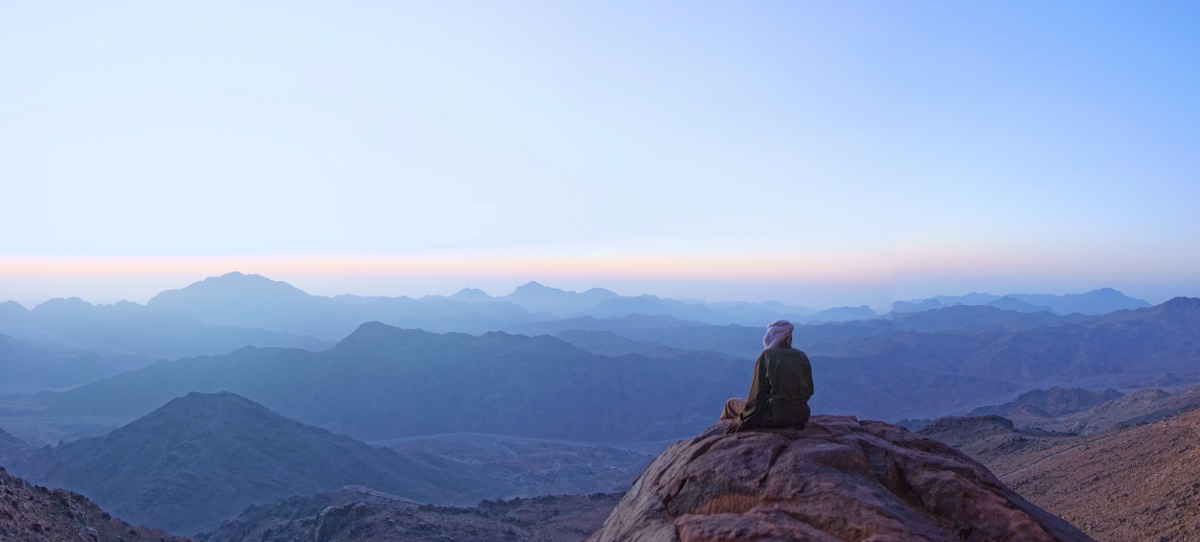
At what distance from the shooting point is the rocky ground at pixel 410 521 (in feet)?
83.6

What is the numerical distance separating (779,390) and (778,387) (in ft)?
0.19

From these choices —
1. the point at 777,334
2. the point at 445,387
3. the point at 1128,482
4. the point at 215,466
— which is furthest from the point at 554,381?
the point at 777,334

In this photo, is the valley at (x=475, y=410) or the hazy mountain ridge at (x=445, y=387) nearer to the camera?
the valley at (x=475, y=410)

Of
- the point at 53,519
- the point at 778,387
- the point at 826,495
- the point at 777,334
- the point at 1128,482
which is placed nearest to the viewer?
the point at 826,495

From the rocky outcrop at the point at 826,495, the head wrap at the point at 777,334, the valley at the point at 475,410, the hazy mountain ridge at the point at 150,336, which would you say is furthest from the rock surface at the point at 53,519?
the hazy mountain ridge at the point at 150,336

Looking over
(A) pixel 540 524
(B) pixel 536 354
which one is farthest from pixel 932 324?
(A) pixel 540 524

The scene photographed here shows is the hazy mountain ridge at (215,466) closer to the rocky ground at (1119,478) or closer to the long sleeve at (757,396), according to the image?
the rocky ground at (1119,478)

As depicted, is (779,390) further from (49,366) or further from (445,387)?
(49,366)

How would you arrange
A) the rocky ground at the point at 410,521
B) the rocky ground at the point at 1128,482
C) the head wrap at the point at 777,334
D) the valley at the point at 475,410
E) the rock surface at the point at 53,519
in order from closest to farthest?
the head wrap at the point at 777,334, the rock surface at the point at 53,519, the rocky ground at the point at 1128,482, the rocky ground at the point at 410,521, the valley at the point at 475,410

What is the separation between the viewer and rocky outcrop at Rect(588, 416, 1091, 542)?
6.12 meters

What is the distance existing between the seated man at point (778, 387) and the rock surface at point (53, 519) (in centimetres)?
1318

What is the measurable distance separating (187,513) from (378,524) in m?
30.2

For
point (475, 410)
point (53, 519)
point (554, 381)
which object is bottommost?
point (475, 410)

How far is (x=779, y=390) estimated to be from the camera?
7.79m
